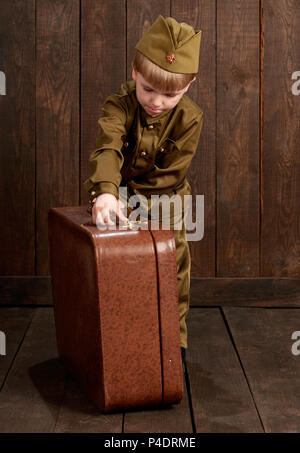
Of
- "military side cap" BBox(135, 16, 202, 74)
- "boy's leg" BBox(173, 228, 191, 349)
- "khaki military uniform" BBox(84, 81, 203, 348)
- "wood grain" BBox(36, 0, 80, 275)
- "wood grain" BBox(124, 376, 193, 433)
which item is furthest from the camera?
"wood grain" BBox(36, 0, 80, 275)

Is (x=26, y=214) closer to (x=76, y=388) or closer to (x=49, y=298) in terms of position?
(x=49, y=298)

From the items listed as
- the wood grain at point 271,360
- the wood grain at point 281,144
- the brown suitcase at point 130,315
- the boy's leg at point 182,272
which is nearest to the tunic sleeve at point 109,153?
the brown suitcase at point 130,315

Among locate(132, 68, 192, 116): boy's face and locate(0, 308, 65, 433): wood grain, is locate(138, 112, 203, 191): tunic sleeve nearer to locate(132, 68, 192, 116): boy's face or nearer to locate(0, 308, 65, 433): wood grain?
locate(132, 68, 192, 116): boy's face

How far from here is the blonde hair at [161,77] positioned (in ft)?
4.66

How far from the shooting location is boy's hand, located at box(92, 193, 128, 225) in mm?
1370

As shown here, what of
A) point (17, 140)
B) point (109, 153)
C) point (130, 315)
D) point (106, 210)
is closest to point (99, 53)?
point (17, 140)

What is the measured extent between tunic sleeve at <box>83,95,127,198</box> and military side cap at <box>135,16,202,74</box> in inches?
7.0

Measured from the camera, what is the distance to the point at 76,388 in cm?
152

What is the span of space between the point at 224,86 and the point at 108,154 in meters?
0.89

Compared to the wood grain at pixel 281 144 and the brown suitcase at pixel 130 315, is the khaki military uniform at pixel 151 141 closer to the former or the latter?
the brown suitcase at pixel 130 315

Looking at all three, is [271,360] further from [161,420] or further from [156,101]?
[156,101]

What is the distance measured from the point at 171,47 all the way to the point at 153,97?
0.12m

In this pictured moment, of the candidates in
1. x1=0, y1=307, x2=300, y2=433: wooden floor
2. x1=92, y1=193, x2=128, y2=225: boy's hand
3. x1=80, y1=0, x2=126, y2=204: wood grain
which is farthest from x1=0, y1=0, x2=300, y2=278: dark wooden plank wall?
x1=92, y1=193, x2=128, y2=225: boy's hand

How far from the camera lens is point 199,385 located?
1538mm
